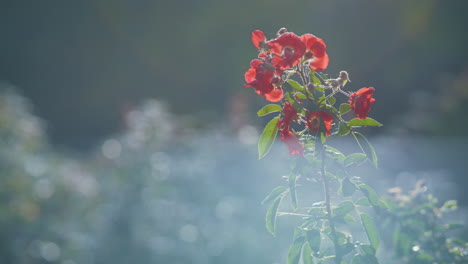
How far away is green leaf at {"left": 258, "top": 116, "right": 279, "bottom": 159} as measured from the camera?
2.81 ft

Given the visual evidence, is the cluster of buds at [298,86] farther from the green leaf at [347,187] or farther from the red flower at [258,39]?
the green leaf at [347,187]

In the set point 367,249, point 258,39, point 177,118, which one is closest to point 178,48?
point 177,118

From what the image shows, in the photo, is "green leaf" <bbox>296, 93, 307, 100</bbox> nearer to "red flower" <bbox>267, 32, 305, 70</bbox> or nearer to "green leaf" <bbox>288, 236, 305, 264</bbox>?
"red flower" <bbox>267, 32, 305, 70</bbox>

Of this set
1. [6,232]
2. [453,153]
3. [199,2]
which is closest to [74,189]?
[6,232]

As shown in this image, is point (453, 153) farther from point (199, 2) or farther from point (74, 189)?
point (199, 2)

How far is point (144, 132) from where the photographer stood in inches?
105

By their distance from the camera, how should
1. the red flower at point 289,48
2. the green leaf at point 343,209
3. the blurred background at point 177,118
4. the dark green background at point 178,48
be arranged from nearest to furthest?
the red flower at point 289,48, the green leaf at point 343,209, the blurred background at point 177,118, the dark green background at point 178,48

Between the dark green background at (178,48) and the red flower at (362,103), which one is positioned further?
the dark green background at (178,48)

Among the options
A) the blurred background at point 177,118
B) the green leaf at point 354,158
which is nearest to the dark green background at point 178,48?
the blurred background at point 177,118

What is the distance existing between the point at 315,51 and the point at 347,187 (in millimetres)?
279

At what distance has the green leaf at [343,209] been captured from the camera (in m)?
0.88

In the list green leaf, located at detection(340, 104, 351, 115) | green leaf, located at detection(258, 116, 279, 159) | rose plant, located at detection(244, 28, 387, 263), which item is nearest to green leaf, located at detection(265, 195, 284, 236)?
rose plant, located at detection(244, 28, 387, 263)

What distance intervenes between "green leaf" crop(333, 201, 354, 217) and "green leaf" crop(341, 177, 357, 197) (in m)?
0.03

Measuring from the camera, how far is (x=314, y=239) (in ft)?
2.76
